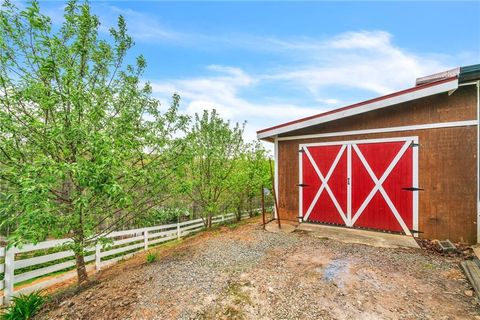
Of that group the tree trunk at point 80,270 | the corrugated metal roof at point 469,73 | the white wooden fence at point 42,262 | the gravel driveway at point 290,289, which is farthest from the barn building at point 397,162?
the tree trunk at point 80,270

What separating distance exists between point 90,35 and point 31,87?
1253 mm

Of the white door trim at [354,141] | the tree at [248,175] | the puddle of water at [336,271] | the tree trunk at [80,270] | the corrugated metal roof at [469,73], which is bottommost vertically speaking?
the tree trunk at [80,270]

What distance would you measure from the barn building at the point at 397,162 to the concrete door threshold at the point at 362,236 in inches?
7.4

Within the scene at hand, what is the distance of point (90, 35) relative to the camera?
3609 millimetres

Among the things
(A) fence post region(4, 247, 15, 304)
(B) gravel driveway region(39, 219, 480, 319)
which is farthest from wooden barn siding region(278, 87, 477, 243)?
(A) fence post region(4, 247, 15, 304)

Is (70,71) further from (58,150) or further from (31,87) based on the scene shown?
(58,150)

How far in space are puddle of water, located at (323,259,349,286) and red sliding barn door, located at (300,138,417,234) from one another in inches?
82.0

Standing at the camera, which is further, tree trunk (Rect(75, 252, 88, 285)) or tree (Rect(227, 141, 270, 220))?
tree (Rect(227, 141, 270, 220))

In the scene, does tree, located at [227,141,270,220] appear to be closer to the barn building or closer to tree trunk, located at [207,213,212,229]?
tree trunk, located at [207,213,212,229]

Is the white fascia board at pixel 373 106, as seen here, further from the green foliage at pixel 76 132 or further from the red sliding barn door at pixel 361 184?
the green foliage at pixel 76 132

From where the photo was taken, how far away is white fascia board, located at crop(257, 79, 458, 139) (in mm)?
4109

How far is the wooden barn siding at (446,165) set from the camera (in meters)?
4.17

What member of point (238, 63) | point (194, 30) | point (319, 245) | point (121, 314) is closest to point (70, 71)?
point (121, 314)

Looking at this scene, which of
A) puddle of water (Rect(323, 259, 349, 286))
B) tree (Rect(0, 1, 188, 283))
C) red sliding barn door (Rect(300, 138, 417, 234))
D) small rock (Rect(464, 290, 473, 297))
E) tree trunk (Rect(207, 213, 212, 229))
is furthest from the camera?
tree trunk (Rect(207, 213, 212, 229))
